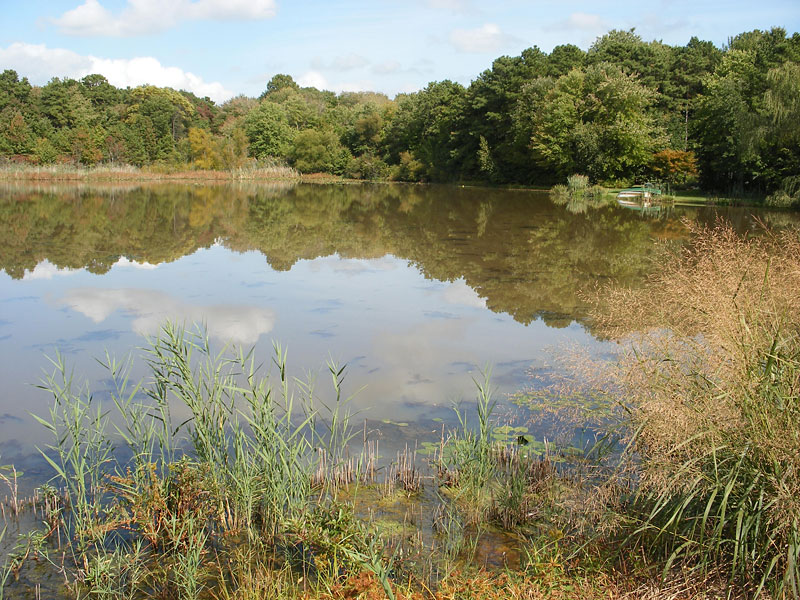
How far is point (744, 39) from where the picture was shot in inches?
1953

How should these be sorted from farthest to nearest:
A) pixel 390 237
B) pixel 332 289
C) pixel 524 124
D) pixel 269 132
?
pixel 269 132 < pixel 524 124 < pixel 390 237 < pixel 332 289

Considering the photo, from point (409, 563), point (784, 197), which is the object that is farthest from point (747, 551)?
point (784, 197)

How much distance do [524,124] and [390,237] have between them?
28604 mm

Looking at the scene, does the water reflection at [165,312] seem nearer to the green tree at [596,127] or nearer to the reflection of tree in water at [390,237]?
the reflection of tree in water at [390,237]

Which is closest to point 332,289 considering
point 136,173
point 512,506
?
point 512,506

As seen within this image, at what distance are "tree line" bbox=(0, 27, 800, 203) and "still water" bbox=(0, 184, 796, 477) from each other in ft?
27.8

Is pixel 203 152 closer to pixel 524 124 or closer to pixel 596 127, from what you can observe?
pixel 524 124

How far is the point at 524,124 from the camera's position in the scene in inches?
1772

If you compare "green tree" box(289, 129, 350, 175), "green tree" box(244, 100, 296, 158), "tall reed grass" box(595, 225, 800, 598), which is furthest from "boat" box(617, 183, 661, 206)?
"green tree" box(244, 100, 296, 158)

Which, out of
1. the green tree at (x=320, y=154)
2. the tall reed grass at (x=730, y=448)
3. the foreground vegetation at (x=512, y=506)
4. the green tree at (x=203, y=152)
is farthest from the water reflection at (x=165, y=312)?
the green tree at (x=320, y=154)

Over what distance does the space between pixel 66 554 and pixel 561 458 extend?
10.5 feet

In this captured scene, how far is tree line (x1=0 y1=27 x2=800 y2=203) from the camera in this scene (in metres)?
31.9

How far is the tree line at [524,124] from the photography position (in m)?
31.9

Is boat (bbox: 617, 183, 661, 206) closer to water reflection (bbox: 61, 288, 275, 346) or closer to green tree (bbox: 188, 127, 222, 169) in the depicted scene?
water reflection (bbox: 61, 288, 275, 346)
